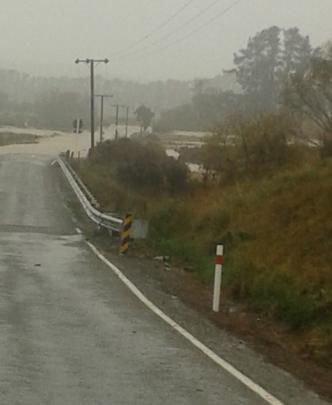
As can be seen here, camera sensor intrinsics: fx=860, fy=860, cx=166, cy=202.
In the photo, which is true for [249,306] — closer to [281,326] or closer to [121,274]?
[281,326]

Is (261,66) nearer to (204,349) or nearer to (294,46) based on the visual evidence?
(294,46)

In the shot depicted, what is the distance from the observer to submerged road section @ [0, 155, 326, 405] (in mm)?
8219

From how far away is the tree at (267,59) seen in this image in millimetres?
131000

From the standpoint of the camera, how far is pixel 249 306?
15164 mm

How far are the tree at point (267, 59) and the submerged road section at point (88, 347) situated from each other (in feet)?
371

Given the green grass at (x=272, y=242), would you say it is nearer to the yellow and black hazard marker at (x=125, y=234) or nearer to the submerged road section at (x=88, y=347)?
the yellow and black hazard marker at (x=125, y=234)

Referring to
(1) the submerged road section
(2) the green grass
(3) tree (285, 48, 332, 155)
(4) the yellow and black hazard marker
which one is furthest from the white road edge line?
(3) tree (285, 48, 332, 155)

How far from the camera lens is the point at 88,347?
1048 centimetres

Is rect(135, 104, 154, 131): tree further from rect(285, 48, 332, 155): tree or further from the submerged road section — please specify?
the submerged road section

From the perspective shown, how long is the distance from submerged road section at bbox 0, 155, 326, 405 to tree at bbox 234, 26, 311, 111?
371 ft

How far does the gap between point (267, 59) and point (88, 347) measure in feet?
412

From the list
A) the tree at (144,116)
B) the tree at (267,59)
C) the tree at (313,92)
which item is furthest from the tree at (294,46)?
the tree at (313,92)

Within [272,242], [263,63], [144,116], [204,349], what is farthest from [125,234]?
[144,116]

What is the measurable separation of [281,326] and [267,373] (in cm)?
381
